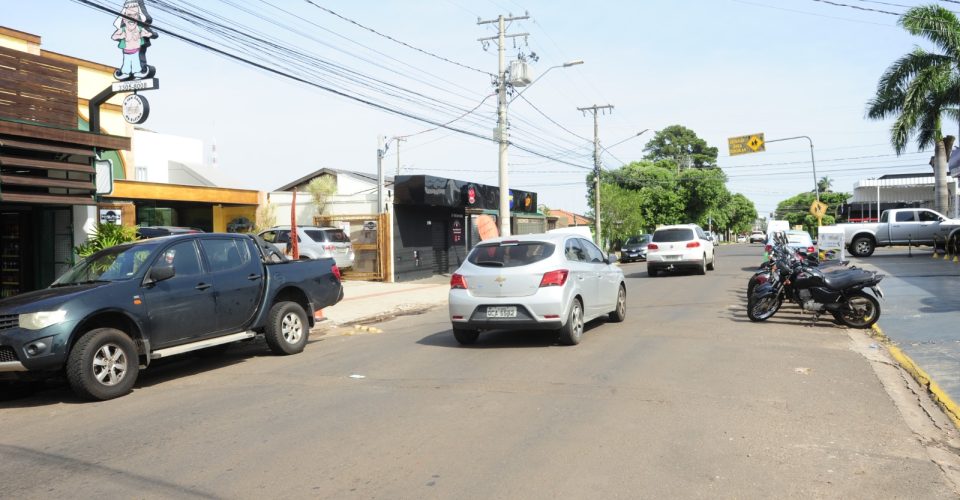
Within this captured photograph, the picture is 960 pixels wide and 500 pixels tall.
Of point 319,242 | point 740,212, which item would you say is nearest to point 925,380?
point 319,242

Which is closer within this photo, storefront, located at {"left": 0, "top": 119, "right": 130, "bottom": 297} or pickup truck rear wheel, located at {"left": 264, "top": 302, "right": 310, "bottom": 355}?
pickup truck rear wheel, located at {"left": 264, "top": 302, "right": 310, "bottom": 355}

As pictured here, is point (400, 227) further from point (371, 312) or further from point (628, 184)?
point (628, 184)

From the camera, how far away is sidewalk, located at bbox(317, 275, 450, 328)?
15198mm

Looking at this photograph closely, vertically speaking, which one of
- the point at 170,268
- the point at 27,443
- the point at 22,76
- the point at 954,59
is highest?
the point at 954,59

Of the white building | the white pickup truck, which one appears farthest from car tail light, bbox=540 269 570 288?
the white building

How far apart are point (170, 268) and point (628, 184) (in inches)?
2331

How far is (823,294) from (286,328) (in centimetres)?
835

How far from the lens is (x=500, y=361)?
9.12m

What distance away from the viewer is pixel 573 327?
33.1 feet

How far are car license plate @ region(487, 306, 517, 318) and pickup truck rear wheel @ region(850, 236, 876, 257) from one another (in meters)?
24.5

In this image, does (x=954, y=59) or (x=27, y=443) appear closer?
(x=27, y=443)

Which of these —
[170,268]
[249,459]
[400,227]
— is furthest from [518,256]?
[400,227]

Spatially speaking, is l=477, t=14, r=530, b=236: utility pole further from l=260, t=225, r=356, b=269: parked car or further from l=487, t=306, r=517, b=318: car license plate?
l=487, t=306, r=517, b=318: car license plate

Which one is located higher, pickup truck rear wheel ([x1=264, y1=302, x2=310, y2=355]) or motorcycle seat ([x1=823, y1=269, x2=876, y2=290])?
motorcycle seat ([x1=823, y1=269, x2=876, y2=290])
